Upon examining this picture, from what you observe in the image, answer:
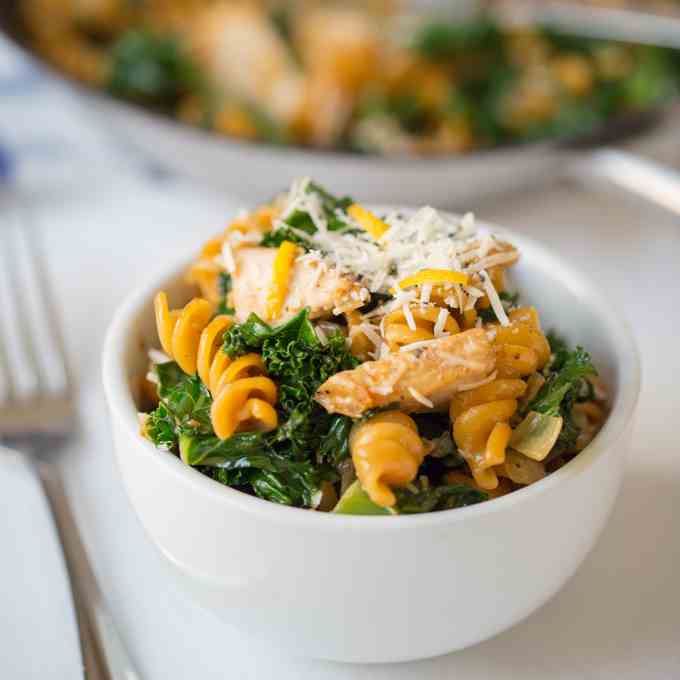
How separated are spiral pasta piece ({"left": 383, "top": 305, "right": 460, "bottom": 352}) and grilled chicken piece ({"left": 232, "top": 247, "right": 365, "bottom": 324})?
61 millimetres

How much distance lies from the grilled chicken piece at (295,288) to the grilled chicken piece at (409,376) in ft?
0.44

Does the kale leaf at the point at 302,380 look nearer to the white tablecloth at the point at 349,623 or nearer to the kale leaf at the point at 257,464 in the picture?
the kale leaf at the point at 257,464

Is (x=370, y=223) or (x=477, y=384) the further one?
(x=370, y=223)

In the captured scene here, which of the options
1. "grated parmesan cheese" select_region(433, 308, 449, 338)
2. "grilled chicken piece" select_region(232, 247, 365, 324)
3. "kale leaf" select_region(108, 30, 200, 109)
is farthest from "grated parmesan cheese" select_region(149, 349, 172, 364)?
"kale leaf" select_region(108, 30, 200, 109)

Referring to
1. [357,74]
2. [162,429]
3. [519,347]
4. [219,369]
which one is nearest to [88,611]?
[162,429]

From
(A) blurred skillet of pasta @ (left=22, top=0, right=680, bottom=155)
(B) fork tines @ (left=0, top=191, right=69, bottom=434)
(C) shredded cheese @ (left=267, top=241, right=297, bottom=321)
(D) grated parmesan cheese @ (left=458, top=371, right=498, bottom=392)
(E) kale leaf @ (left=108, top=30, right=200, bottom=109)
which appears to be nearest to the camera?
(D) grated parmesan cheese @ (left=458, top=371, right=498, bottom=392)

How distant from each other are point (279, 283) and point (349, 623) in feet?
1.67

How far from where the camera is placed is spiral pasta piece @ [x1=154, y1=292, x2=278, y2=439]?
1.24 metres

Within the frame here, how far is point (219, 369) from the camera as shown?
1.29 meters

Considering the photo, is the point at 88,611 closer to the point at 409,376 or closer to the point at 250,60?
the point at 409,376

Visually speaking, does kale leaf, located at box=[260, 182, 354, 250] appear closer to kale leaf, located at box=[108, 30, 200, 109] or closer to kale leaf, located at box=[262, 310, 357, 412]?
kale leaf, located at box=[262, 310, 357, 412]

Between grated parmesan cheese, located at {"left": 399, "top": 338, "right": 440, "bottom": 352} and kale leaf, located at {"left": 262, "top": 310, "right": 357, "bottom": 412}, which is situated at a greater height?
grated parmesan cheese, located at {"left": 399, "top": 338, "right": 440, "bottom": 352}

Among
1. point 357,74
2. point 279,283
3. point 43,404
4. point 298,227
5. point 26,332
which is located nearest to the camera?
point 279,283

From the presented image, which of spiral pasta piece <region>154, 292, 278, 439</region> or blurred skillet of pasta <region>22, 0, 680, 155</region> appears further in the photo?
blurred skillet of pasta <region>22, 0, 680, 155</region>
